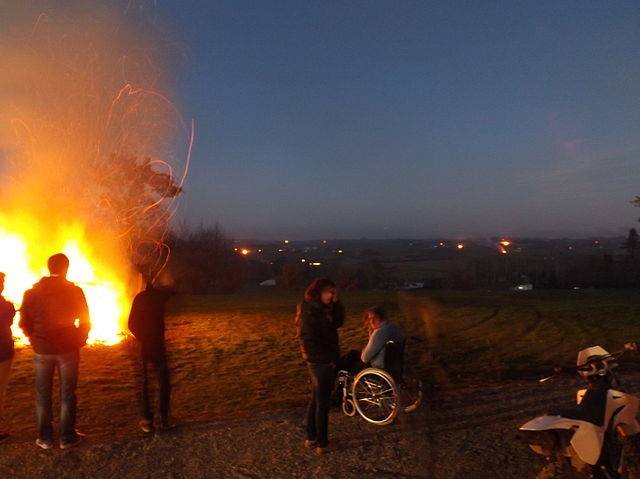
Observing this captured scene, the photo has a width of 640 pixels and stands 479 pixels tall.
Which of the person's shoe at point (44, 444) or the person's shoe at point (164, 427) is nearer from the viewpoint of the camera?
the person's shoe at point (44, 444)

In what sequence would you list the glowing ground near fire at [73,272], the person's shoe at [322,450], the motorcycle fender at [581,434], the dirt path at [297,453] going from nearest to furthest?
the motorcycle fender at [581,434] → the dirt path at [297,453] → the person's shoe at [322,450] → the glowing ground near fire at [73,272]

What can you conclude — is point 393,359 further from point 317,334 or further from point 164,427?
point 164,427

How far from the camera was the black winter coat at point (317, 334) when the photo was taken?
5121 mm

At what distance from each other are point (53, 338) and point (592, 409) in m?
4.95

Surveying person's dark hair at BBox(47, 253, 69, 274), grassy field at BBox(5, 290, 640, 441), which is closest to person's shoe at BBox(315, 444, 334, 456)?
grassy field at BBox(5, 290, 640, 441)

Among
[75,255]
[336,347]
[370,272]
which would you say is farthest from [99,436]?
[370,272]

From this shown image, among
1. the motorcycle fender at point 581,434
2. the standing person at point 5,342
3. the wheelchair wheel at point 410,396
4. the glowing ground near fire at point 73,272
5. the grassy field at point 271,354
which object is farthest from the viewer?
the glowing ground near fire at point 73,272

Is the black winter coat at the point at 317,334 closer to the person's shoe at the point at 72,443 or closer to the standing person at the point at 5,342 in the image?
the person's shoe at the point at 72,443

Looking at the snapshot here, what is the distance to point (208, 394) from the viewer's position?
25.4 feet

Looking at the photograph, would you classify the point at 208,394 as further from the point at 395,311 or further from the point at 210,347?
the point at 395,311

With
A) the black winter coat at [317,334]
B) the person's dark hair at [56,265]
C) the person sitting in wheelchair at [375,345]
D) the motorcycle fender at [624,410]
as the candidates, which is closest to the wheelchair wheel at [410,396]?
the person sitting in wheelchair at [375,345]

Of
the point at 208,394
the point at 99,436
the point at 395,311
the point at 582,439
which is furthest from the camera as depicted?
the point at 395,311

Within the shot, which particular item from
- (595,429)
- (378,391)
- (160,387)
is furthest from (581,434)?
(160,387)

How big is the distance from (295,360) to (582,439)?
6.86 m
